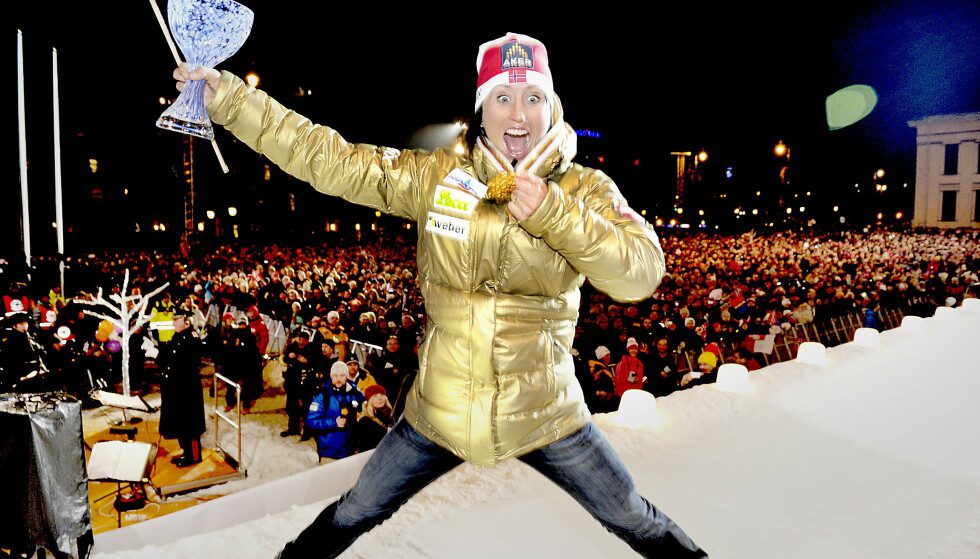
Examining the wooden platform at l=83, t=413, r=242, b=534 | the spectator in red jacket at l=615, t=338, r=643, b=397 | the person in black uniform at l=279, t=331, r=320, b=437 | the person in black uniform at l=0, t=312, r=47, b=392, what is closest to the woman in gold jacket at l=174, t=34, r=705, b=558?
the wooden platform at l=83, t=413, r=242, b=534

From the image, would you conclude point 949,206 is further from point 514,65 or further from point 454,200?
point 454,200

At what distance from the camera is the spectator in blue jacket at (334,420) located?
A: 6.64m

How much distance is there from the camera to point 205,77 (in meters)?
1.87

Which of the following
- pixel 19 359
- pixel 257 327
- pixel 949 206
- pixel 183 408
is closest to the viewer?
pixel 183 408

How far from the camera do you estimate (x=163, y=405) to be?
7465mm

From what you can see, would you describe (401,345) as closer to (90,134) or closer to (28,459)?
(28,459)

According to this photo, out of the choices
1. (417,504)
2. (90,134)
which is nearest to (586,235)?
(417,504)

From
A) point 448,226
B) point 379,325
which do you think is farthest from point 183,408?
point 448,226

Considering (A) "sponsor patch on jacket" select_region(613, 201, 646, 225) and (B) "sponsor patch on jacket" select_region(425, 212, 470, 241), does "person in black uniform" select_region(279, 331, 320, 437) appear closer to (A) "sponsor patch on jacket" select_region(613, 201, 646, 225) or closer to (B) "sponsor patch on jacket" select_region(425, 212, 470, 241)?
(B) "sponsor patch on jacket" select_region(425, 212, 470, 241)

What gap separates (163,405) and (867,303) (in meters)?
14.1

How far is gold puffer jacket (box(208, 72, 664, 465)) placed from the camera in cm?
177

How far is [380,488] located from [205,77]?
141 cm

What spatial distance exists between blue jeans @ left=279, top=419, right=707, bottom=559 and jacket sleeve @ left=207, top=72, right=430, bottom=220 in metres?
0.79

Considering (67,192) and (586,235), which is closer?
(586,235)
